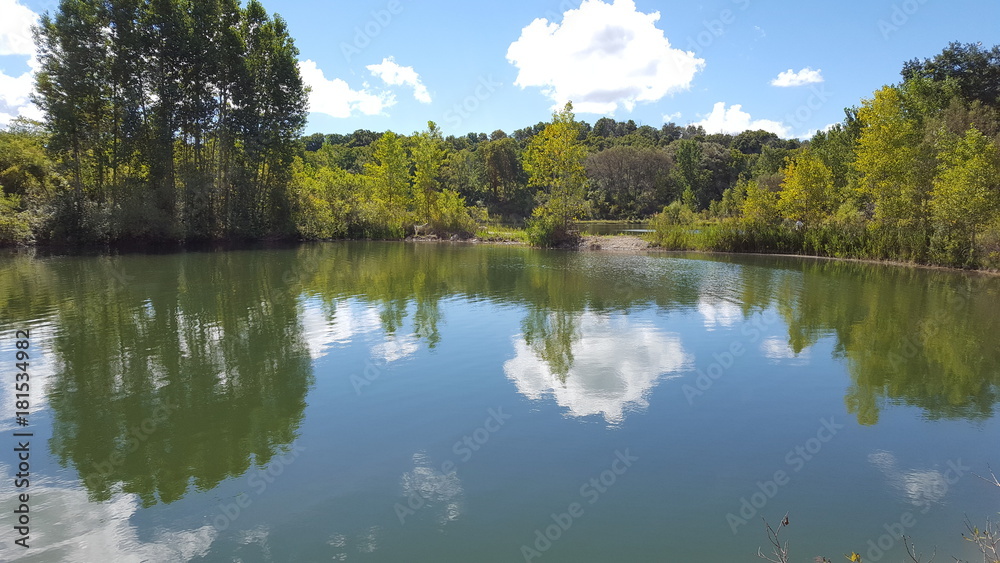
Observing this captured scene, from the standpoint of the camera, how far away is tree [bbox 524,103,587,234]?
30.0 meters

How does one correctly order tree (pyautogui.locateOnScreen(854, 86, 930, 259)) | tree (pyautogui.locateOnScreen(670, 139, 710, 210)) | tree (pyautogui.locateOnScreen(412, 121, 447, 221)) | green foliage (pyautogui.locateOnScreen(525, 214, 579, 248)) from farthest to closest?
tree (pyautogui.locateOnScreen(670, 139, 710, 210)), tree (pyautogui.locateOnScreen(412, 121, 447, 221)), green foliage (pyautogui.locateOnScreen(525, 214, 579, 248)), tree (pyautogui.locateOnScreen(854, 86, 930, 259))

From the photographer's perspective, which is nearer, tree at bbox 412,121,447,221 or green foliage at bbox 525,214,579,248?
green foliage at bbox 525,214,579,248

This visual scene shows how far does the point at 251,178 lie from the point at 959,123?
41.8m

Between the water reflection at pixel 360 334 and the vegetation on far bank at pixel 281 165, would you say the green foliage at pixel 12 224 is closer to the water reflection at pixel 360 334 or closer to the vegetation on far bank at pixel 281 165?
the vegetation on far bank at pixel 281 165

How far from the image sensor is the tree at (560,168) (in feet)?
98.5

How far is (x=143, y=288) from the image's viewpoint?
49.4ft

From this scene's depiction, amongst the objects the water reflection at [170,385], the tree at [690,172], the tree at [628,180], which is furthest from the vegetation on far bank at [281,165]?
the tree at [628,180]

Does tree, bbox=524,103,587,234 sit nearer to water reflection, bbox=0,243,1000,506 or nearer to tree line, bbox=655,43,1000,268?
tree line, bbox=655,43,1000,268

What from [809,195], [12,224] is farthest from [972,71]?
[12,224]

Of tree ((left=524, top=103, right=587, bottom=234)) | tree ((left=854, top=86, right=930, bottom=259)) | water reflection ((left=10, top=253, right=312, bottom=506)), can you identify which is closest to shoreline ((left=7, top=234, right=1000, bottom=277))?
tree ((left=854, top=86, right=930, bottom=259))

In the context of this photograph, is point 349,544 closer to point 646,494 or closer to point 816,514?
point 646,494

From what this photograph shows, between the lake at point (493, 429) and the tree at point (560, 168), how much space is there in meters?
18.4

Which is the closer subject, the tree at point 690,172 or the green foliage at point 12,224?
the green foliage at point 12,224

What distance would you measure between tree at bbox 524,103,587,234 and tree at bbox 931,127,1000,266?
16.8m
